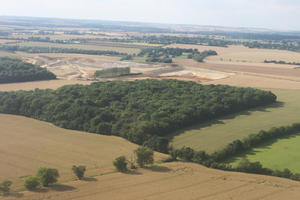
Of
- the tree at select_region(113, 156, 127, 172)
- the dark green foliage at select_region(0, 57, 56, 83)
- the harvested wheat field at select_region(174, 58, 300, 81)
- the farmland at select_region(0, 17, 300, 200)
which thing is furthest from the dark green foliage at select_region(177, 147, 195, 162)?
the harvested wheat field at select_region(174, 58, 300, 81)

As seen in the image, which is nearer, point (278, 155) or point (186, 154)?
point (186, 154)

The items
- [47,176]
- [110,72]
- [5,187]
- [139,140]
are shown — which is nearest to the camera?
[5,187]

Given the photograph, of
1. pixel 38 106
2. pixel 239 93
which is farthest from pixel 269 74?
pixel 38 106

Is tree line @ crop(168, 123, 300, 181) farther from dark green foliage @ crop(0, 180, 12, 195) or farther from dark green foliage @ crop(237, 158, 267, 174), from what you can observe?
dark green foliage @ crop(0, 180, 12, 195)

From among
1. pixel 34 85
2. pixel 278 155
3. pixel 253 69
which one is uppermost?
pixel 253 69

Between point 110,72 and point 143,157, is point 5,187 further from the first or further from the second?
point 110,72

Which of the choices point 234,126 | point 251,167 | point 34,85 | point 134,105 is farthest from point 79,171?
point 34,85
